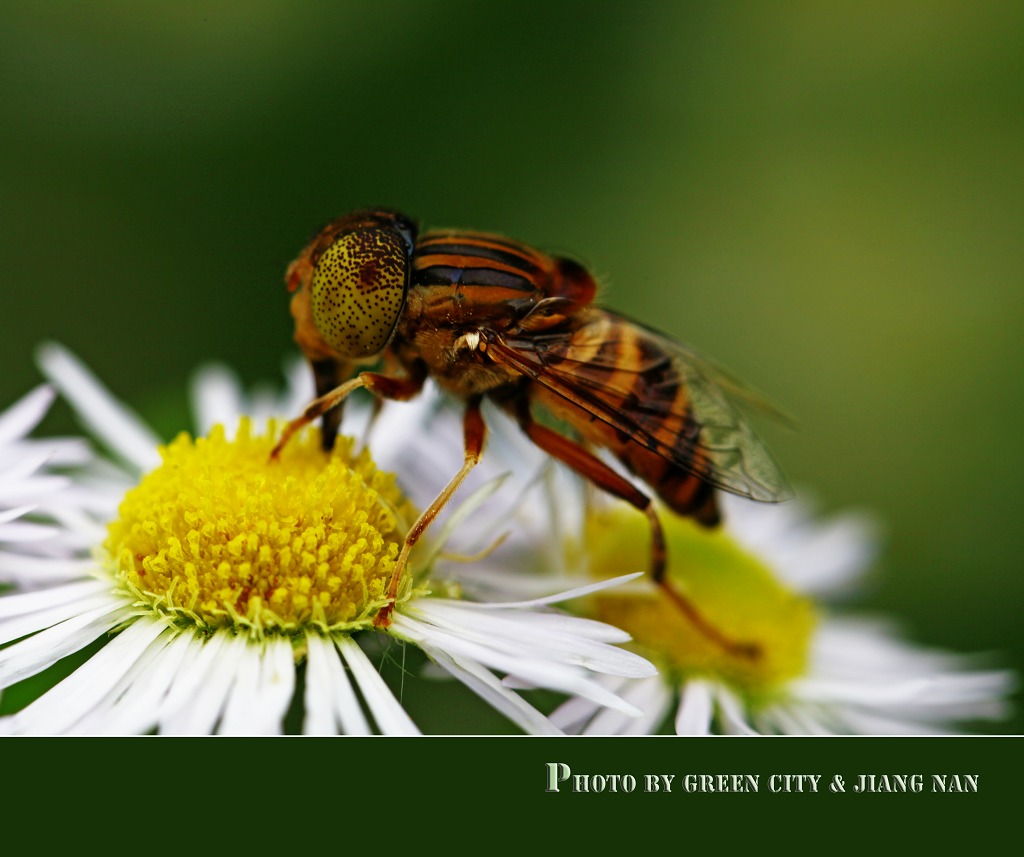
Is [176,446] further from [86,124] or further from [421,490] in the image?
[86,124]

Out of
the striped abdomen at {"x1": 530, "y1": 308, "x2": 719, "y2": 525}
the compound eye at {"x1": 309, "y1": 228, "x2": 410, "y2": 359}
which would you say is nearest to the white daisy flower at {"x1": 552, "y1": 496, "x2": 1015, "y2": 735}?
the striped abdomen at {"x1": 530, "y1": 308, "x2": 719, "y2": 525}

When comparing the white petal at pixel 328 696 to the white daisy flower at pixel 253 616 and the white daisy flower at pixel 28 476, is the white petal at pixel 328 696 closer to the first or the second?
the white daisy flower at pixel 253 616

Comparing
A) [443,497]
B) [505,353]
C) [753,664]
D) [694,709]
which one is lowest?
[753,664]

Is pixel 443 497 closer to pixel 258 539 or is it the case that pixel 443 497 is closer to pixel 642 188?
pixel 258 539

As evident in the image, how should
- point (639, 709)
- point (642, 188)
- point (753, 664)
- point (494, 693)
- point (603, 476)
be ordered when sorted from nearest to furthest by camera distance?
point (494, 693)
point (639, 709)
point (603, 476)
point (753, 664)
point (642, 188)

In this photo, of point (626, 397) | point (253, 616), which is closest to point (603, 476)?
point (626, 397)

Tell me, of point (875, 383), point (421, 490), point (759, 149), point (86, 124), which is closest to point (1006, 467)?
point (875, 383)

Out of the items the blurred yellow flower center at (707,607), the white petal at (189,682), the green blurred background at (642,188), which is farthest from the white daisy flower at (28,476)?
the green blurred background at (642,188)
